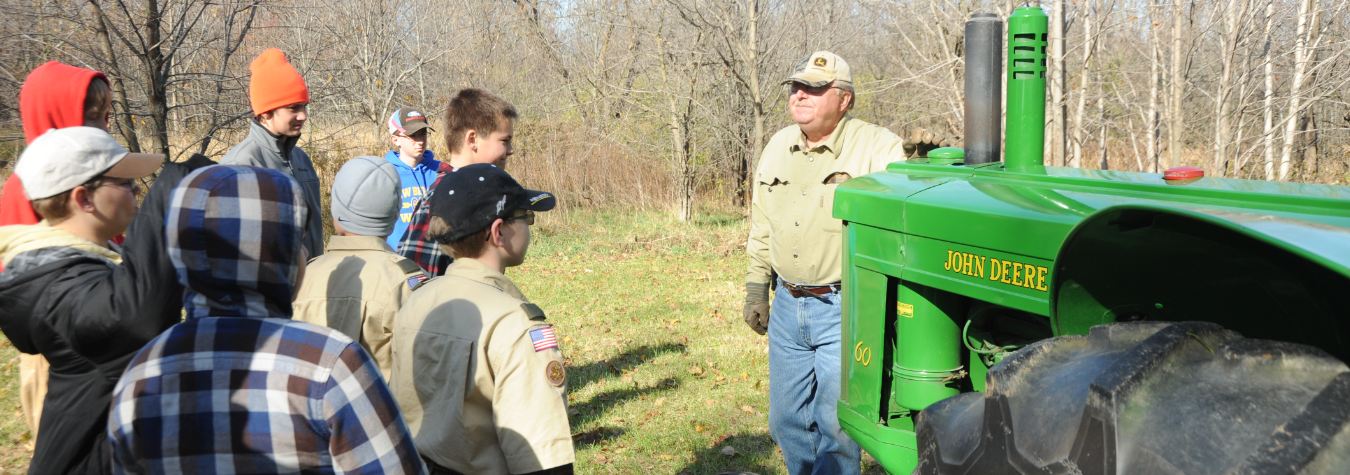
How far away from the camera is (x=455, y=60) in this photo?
21984 mm

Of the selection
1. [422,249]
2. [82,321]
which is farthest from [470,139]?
[82,321]

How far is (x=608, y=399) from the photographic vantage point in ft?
20.5

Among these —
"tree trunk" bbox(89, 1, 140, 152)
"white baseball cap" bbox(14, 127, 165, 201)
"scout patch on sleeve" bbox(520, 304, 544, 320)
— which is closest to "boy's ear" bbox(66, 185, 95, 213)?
"white baseball cap" bbox(14, 127, 165, 201)

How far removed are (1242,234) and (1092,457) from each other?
0.45 meters

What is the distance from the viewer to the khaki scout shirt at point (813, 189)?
3803 mm

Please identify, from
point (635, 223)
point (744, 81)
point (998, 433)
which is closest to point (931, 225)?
point (998, 433)

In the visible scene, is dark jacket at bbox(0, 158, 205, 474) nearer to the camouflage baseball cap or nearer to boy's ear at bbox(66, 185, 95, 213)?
boy's ear at bbox(66, 185, 95, 213)

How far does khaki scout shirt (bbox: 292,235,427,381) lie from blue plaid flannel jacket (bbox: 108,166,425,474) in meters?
1.52

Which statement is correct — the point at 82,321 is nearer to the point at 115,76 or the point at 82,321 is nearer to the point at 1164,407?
the point at 1164,407

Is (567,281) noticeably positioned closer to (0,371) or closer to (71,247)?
(0,371)

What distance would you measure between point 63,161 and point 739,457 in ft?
11.7

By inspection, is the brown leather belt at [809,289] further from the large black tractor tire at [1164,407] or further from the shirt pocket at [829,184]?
the large black tractor tire at [1164,407]

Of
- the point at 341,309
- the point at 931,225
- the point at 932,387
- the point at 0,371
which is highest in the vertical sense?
the point at 931,225

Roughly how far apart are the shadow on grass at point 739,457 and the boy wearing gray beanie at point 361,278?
6.99 feet
